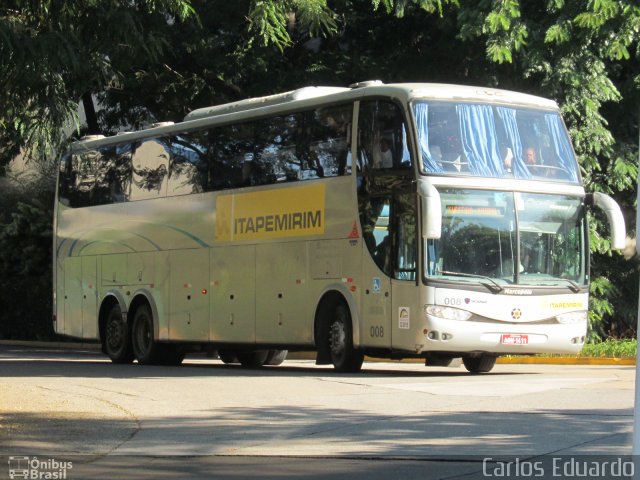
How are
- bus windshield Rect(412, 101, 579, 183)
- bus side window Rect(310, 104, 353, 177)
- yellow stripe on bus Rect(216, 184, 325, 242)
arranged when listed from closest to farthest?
bus windshield Rect(412, 101, 579, 183) → bus side window Rect(310, 104, 353, 177) → yellow stripe on bus Rect(216, 184, 325, 242)

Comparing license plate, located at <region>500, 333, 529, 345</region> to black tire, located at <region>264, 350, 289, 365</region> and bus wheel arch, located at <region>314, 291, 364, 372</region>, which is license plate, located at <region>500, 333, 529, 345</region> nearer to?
bus wheel arch, located at <region>314, 291, 364, 372</region>

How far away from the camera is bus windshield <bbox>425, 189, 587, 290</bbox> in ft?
Result: 59.6

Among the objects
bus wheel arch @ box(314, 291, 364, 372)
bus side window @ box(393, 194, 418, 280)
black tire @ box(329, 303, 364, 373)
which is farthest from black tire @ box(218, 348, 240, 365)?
bus side window @ box(393, 194, 418, 280)

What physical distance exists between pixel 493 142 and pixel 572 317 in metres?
2.79

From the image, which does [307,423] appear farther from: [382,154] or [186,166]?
[186,166]

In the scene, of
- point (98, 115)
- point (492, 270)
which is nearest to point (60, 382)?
point (492, 270)

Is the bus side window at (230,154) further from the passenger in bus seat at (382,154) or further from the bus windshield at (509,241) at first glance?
the bus windshield at (509,241)

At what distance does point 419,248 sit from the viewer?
18.0 meters

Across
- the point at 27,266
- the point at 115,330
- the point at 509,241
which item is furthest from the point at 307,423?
the point at 27,266

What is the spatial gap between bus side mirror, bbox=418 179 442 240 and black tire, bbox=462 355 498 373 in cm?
329

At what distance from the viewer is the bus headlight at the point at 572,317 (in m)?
18.8

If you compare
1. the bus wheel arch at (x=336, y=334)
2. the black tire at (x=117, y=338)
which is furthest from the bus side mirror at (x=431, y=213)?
the black tire at (x=117, y=338)

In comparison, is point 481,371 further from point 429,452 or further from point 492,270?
point 429,452

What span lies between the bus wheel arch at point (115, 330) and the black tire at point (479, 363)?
288 inches
